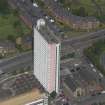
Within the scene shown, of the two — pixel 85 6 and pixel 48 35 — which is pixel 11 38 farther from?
pixel 85 6

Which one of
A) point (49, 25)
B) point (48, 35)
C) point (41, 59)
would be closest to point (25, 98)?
point (41, 59)

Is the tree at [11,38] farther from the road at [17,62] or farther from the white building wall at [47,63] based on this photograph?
the white building wall at [47,63]

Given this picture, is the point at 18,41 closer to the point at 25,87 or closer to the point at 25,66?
the point at 25,66

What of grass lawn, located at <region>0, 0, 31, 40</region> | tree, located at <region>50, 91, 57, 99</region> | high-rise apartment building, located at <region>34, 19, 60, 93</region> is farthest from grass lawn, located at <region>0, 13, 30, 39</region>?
tree, located at <region>50, 91, 57, 99</region>

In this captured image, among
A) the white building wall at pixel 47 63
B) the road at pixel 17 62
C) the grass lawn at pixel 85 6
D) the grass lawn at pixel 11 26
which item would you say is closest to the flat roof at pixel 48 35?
the white building wall at pixel 47 63

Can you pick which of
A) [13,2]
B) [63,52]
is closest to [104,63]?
[63,52]

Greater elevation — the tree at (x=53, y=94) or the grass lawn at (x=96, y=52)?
the grass lawn at (x=96, y=52)
